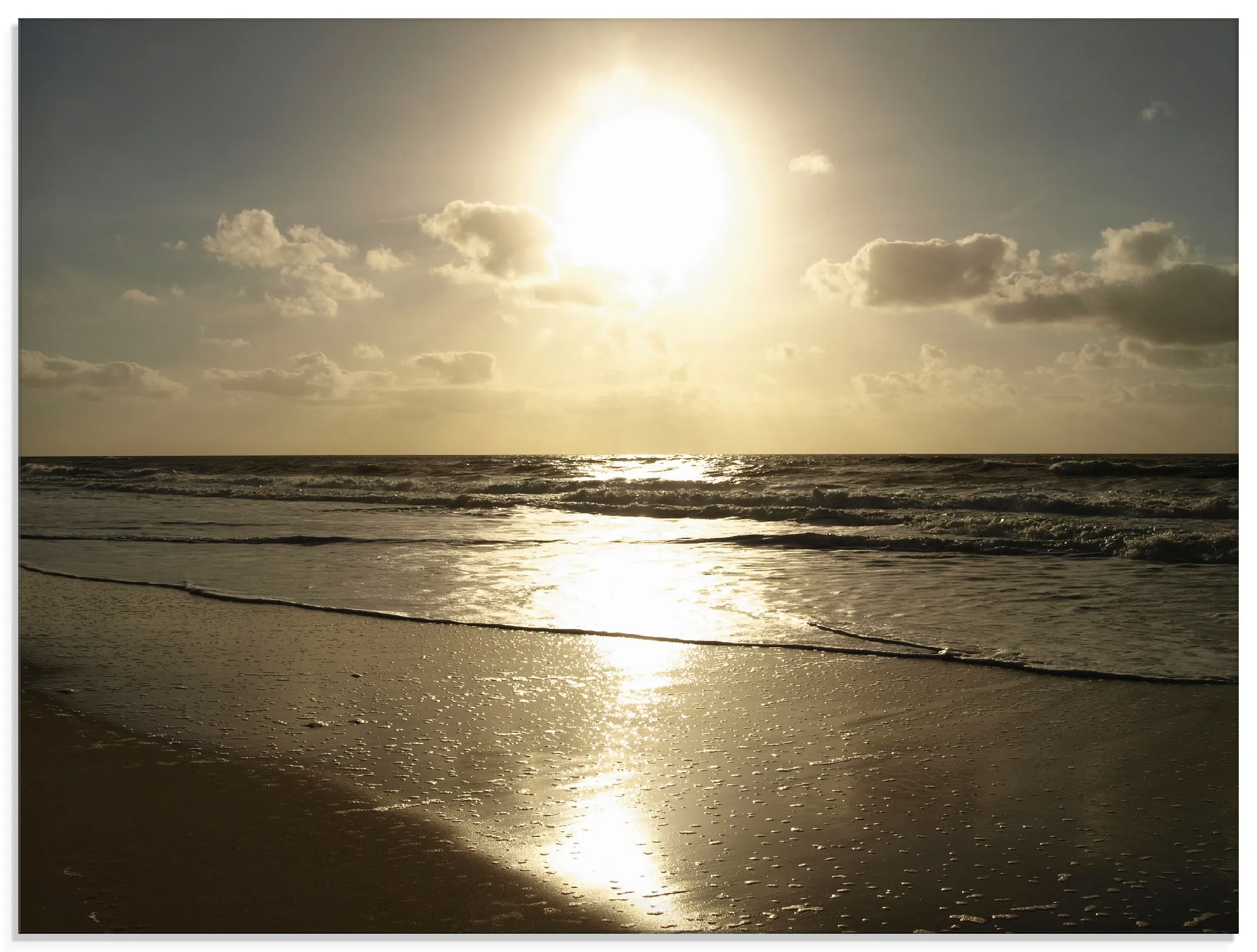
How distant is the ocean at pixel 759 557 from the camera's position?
597 cm

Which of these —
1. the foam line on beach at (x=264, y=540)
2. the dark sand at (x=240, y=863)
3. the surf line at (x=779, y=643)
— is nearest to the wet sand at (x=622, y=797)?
the dark sand at (x=240, y=863)

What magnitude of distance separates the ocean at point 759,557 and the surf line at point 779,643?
3 centimetres

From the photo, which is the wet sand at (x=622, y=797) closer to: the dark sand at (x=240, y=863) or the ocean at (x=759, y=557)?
the dark sand at (x=240, y=863)

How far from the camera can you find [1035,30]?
13.8 feet

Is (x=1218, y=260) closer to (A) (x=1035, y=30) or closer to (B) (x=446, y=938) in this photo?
(A) (x=1035, y=30)

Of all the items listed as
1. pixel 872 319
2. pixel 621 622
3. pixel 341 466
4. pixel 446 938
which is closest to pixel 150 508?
pixel 621 622

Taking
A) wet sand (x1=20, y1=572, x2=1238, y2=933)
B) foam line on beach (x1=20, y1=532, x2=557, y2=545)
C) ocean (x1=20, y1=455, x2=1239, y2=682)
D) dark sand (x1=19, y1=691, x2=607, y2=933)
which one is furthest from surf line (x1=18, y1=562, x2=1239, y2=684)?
foam line on beach (x1=20, y1=532, x2=557, y2=545)

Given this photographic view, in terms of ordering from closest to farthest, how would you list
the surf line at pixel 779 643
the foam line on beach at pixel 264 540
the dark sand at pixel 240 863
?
the dark sand at pixel 240 863, the surf line at pixel 779 643, the foam line on beach at pixel 264 540

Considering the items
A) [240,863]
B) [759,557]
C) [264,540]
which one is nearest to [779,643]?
[240,863]

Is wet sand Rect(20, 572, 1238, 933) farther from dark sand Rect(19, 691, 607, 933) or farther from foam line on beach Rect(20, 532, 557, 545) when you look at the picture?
foam line on beach Rect(20, 532, 557, 545)

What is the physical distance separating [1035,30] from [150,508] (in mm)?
16971

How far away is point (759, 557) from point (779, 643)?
4.54 metres

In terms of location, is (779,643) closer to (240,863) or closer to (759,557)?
(240,863)
